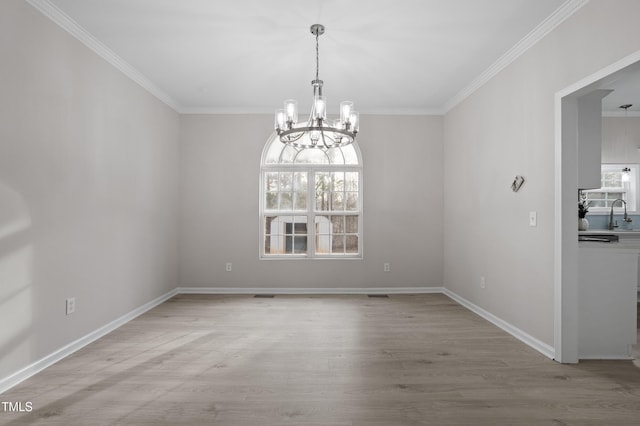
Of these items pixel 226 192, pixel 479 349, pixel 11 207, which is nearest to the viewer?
pixel 11 207

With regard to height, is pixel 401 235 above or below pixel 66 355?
above

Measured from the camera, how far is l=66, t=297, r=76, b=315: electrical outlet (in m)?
2.94

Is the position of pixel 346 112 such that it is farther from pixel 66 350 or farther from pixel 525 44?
pixel 66 350

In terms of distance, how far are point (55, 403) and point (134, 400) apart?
0.47 m

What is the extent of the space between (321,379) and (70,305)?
2.22 metres

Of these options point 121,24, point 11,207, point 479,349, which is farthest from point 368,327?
point 121,24

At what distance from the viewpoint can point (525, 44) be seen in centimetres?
323

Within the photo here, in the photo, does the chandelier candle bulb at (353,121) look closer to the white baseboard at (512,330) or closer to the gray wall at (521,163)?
the gray wall at (521,163)

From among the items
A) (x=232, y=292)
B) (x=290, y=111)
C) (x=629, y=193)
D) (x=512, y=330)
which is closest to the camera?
(x=290, y=111)

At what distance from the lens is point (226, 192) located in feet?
17.2

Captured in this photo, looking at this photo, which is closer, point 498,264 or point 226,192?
point 498,264

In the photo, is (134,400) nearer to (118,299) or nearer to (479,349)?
(118,299)

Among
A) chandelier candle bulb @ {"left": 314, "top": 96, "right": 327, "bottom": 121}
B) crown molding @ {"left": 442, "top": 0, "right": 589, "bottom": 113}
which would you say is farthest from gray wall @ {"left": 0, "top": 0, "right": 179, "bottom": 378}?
crown molding @ {"left": 442, "top": 0, "right": 589, "bottom": 113}

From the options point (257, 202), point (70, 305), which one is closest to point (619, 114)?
point (257, 202)
